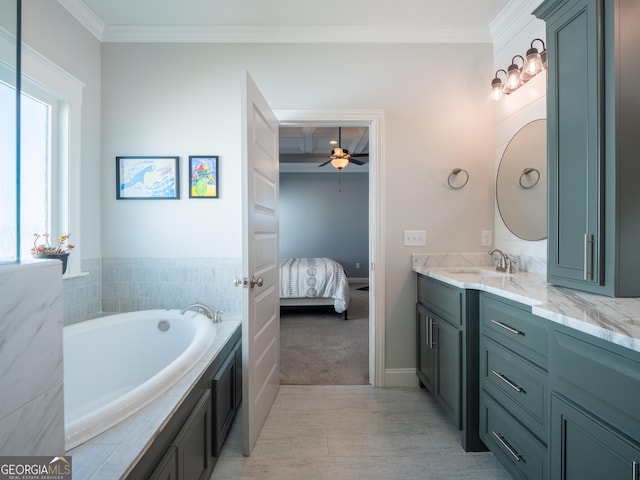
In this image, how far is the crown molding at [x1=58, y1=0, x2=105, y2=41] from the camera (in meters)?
1.99

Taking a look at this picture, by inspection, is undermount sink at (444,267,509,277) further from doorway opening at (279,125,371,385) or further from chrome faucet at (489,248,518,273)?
doorway opening at (279,125,371,385)

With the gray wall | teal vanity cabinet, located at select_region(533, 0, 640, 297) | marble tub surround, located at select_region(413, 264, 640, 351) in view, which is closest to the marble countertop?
marble tub surround, located at select_region(413, 264, 640, 351)

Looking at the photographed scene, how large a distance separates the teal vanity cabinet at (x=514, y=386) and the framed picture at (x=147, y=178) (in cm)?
225

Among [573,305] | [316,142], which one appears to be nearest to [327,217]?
[316,142]

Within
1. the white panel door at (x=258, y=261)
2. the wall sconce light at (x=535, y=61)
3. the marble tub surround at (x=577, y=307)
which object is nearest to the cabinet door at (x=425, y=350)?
the marble tub surround at (x=577, y=307)

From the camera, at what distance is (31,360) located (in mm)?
622

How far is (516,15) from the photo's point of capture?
2055 millimetres

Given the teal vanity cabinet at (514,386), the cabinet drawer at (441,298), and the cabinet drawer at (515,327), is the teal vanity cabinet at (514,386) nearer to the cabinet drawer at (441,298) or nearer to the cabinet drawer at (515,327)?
the cabinet drawer at (515,327)

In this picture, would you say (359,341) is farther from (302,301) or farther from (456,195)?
(456,195)

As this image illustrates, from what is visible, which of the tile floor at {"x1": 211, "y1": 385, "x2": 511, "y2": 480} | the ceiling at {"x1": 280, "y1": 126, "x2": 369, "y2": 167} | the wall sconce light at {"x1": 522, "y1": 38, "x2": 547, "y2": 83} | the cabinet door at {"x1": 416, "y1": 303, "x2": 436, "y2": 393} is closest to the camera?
the tile floor at {"x1": 211, "y1": 385, "x2": 511, "y2": 480}

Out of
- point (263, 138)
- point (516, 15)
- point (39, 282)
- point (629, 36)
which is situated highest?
point (516, 15)

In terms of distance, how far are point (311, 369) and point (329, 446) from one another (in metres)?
0.95

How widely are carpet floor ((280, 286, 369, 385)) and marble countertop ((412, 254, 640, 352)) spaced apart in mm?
1289

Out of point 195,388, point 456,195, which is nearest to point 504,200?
point 456,195
